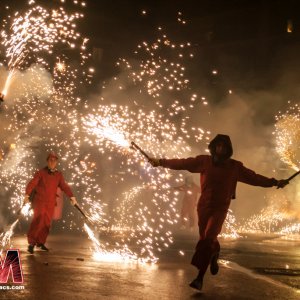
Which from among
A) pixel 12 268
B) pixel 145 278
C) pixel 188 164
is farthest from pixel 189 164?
pixel 12 268

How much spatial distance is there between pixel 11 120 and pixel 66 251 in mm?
9767

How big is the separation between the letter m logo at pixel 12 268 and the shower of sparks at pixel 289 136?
60.8 ft

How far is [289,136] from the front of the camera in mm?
25000

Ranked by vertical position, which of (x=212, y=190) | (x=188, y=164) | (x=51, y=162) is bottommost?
(x=212, y=190)

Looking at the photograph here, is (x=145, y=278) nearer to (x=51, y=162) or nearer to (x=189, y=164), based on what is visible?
(x=189, y=164)

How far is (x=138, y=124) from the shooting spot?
1373 cm

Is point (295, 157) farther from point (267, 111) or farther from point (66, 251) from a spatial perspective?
point (66, 251)

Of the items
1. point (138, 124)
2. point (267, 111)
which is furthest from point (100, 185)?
point (267, 111)

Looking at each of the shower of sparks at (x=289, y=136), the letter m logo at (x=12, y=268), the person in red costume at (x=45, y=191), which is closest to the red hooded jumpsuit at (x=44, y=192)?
the person in red costume at (x=45, y=191)

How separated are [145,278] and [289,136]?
61.6 feet

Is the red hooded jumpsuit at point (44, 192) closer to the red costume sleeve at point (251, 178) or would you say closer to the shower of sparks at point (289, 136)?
the red costume sleeve at point (251, 178)

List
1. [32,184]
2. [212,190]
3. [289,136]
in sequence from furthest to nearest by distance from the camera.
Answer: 1. [289,136]
2. [32,184]
3. [212,190]

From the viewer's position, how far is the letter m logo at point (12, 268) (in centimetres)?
620

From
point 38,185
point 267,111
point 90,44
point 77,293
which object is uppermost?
point 90,44
